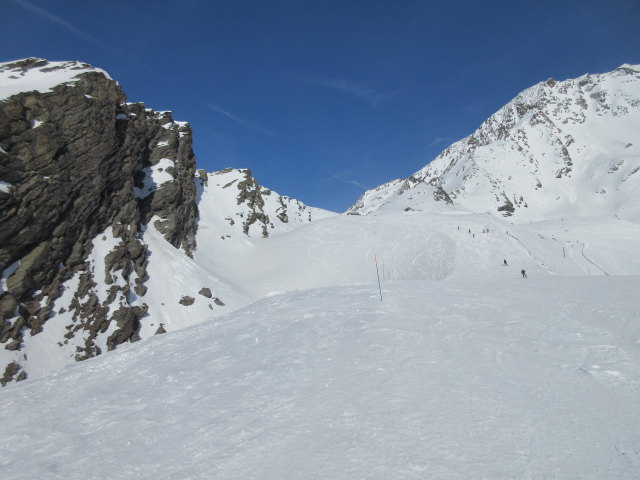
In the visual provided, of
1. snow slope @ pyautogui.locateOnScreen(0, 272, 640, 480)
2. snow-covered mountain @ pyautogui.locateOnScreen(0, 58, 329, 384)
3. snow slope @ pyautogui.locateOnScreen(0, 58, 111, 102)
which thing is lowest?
snow slope @ pyautogui.locateOnScreen(0, 272, 640, 480)

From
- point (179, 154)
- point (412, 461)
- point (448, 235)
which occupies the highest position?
point (179, 154)

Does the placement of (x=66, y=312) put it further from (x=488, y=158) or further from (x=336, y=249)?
(x=488, y=158)

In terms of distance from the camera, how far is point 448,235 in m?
47.8

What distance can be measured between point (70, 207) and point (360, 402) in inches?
1377

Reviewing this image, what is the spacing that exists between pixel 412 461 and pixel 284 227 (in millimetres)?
75028

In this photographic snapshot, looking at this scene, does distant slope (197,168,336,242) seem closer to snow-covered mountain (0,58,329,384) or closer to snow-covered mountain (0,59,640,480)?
snow-covered mountain (0,58,329,384)

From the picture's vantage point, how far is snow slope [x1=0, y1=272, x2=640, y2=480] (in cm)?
502

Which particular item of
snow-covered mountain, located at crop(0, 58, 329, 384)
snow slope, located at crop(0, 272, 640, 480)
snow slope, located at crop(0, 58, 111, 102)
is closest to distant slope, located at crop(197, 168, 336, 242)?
snow-covered mountain, located at crop(0, 58, 329, 384)

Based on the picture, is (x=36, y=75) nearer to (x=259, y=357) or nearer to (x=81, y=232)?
(x=81, y=232)

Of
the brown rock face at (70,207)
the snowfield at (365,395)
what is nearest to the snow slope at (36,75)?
the brown rock face at (70,207)

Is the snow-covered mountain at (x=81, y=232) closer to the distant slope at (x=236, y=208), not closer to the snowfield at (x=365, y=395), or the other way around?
the distant slope at (x=236, y=208)

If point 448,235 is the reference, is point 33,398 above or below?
below

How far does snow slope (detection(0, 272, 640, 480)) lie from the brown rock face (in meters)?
22.1

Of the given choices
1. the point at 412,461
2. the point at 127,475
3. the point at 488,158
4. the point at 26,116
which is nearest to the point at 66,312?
the point at 26,116
